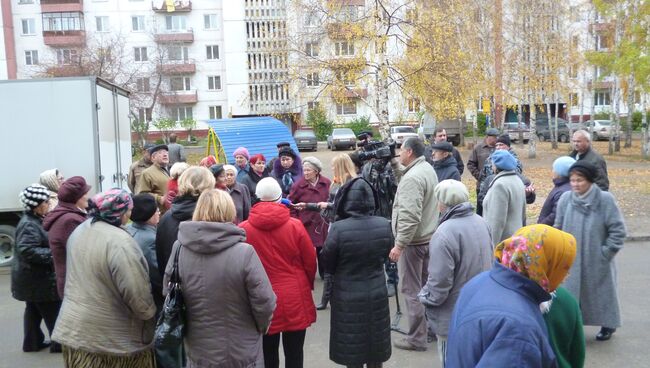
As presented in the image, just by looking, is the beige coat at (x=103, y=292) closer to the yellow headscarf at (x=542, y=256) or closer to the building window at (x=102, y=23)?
the yellow headscarf at (x=542, y=256)

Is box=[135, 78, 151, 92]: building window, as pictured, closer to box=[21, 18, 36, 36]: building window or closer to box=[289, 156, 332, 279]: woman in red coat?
box=[21, 18, 36, 36]: building window

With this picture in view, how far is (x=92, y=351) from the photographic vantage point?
362 centimetres

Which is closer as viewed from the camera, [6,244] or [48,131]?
[48,131]

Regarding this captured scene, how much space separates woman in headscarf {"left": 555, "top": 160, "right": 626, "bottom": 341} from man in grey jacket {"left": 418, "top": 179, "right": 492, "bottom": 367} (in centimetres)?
160

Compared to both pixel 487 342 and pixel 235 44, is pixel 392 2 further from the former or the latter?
pixel 235 44

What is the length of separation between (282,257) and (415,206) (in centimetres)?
174

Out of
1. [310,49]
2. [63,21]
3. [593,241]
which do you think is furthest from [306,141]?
[593,241]

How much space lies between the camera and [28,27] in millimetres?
50812

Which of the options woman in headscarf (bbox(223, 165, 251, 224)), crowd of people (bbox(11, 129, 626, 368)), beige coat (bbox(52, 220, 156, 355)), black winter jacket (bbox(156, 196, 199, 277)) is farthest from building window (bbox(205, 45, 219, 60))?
beige coat (bbox(52, 220, 156, 355))

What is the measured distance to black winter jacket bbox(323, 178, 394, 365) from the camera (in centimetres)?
427

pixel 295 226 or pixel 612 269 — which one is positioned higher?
pixel 295 226

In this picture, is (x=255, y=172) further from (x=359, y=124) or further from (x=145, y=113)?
(x=145, y=113)

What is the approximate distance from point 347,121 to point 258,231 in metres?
43.3

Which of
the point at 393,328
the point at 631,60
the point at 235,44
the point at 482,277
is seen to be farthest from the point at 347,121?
the point at 482,277
